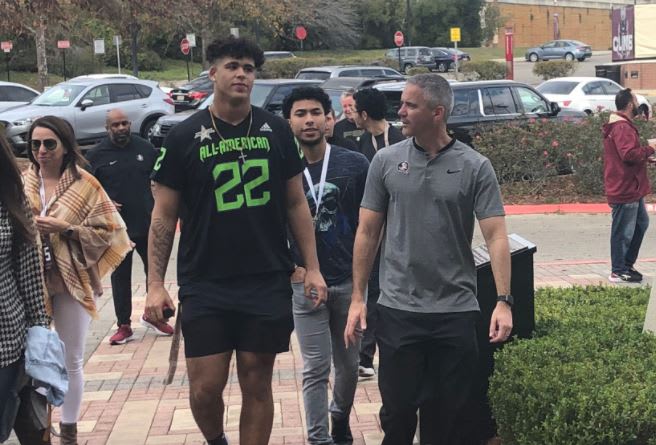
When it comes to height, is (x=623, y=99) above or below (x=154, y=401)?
above

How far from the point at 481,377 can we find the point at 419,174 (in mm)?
1142

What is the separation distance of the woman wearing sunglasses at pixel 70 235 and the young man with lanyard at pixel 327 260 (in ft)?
3.75

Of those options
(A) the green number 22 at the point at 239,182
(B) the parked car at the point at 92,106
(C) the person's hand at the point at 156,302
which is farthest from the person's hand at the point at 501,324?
(B) the parked car at the point at 92,106

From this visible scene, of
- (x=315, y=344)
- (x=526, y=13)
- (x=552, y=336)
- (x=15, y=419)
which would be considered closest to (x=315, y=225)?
(x=315, y=344)

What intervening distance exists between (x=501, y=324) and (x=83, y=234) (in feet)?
7.95

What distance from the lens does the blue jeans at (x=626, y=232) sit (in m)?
9.40

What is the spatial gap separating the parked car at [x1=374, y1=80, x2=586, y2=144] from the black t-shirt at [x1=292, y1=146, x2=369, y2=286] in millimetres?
11209

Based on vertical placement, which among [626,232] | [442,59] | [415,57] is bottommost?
[626,232]

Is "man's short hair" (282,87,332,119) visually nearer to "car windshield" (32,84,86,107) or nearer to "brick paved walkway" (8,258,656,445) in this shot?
"brick paved walkway" (8,258,656,445)

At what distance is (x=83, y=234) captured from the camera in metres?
5.43

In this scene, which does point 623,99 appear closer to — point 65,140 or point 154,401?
point 154,401

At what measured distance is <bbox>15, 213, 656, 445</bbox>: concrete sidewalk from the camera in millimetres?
5613

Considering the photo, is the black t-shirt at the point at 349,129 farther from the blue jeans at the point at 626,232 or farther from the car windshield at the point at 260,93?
the car windshield at the point at 260,93

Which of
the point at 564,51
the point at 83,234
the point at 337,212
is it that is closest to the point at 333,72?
the point at 83,234
